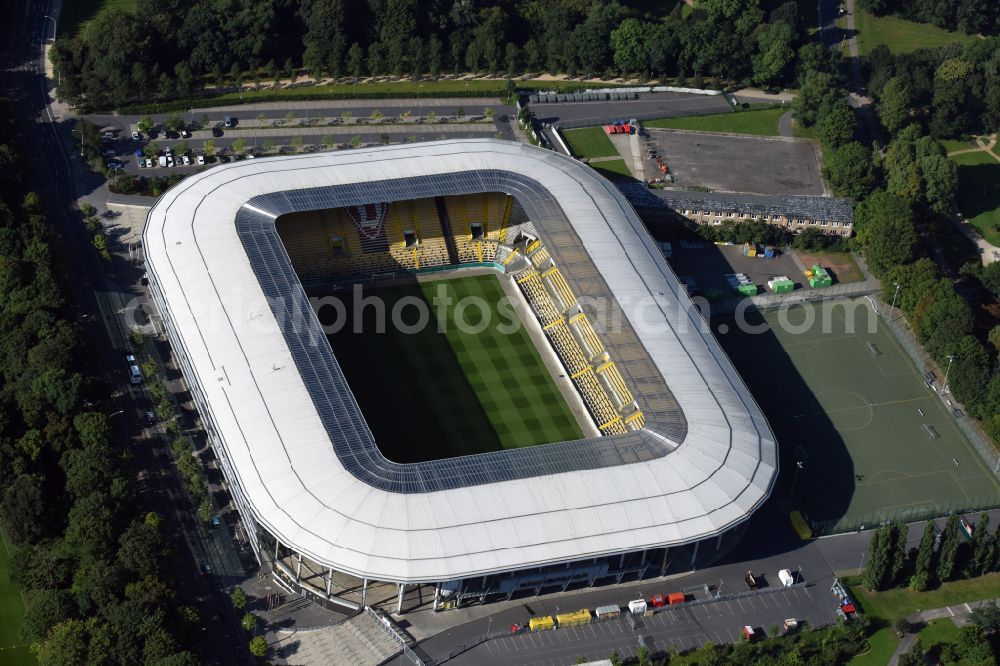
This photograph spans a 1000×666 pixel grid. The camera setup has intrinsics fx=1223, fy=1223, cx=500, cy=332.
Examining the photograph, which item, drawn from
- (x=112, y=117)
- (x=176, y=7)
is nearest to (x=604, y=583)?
(x=112, y=117)

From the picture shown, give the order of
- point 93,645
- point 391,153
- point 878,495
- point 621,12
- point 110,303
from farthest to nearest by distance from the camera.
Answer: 1. point 621,12
2. point 391,153
3. point 110,303
4. point 878,495
5. point 93,645

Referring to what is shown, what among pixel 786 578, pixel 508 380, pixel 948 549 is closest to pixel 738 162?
pixel 508 380

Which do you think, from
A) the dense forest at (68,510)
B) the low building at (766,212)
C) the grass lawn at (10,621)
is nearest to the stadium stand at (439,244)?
the low building at (766,212)

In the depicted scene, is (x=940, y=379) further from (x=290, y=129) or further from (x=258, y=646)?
(x=290, y=129)

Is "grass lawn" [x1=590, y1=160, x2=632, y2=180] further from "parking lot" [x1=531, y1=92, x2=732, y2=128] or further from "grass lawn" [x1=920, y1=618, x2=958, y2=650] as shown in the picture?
"grass lawn" [x1=920, y1=618, x2=958, y2=650]

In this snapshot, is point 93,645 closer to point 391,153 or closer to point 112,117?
point 391,153

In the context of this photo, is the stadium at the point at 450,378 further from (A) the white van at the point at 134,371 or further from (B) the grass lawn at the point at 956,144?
(B) the grass lawn at the point at 956,144

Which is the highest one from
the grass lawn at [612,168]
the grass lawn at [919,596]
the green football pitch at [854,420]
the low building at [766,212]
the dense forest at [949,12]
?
the dense forest at [949,12]
